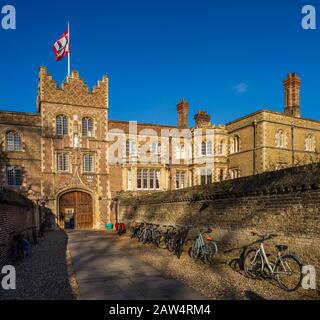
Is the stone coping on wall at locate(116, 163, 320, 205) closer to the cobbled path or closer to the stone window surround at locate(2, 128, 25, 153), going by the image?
the cobbled path

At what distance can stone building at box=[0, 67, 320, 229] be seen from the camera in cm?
2911

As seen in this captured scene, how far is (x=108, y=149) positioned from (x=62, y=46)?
10741 millimetres

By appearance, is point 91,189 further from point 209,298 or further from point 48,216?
point 209,298

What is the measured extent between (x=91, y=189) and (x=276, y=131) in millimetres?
19129

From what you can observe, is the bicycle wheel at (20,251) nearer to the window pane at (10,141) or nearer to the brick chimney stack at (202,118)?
the window pane at (10,141)

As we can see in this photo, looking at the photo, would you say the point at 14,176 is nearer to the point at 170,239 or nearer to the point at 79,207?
the point at 79,207

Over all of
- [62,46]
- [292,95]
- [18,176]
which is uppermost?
[62,46]

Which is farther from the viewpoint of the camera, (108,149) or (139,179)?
(139,179)

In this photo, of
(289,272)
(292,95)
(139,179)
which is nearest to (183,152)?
(139,179)

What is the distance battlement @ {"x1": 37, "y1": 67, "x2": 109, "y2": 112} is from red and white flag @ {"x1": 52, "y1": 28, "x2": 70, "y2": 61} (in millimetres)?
2405

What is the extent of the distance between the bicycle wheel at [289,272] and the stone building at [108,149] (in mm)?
20406

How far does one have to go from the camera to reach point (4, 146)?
28.1 m

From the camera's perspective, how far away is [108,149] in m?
32.5
